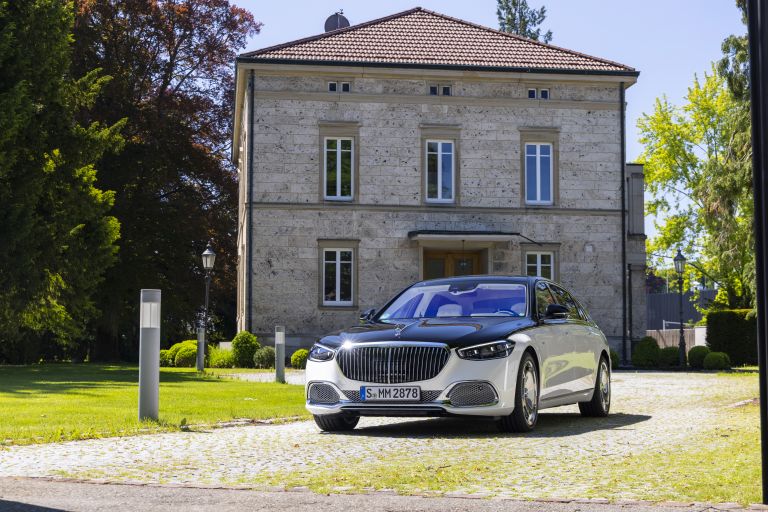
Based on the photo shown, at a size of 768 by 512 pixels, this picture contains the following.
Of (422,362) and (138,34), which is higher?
(138,34)

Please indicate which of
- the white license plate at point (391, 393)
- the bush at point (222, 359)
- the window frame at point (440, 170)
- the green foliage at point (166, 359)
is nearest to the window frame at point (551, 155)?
the window frame at point (440, 170)

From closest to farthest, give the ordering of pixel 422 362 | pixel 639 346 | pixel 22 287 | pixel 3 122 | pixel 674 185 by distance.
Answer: pixel 422 362, pixel 3 122, pixel 22 287, pixel 639 346, pixel 674 185

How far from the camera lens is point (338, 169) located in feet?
118

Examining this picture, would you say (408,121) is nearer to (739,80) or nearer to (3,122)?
(739,80)

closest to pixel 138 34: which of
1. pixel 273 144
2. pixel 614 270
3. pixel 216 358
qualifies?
pixel 273 144

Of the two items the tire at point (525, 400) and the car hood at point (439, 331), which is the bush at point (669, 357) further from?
the tire at point (525, 400)

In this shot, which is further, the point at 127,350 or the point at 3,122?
the point at 127,350

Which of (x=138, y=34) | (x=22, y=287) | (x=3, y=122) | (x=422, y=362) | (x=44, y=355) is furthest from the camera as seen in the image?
(x=44, y=355)

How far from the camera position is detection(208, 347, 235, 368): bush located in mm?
34456

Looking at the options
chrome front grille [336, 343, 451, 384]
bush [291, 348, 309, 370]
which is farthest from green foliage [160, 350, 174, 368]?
chrome front grille [336, 343, 451, 384]

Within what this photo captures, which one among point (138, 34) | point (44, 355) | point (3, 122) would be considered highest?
point (138, 34)

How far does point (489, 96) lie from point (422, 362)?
2676cm

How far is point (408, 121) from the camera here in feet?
120

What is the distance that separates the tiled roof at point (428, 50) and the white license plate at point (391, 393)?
2532 cm
